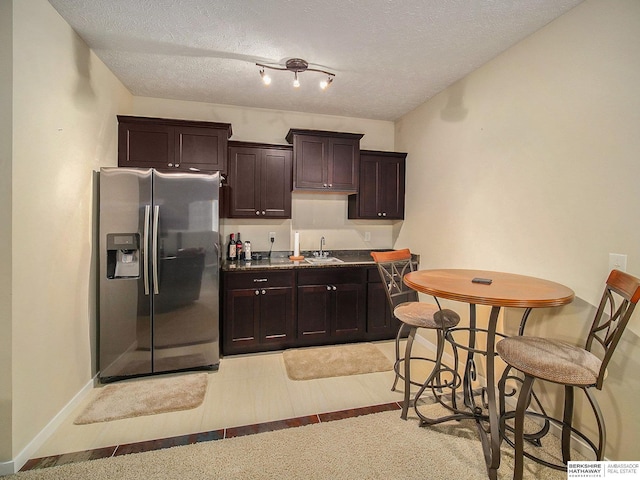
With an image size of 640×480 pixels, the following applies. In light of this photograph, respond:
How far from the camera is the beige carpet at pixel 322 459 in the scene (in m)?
1.60

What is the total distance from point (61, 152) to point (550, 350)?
10.4 ft

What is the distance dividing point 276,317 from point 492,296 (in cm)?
213

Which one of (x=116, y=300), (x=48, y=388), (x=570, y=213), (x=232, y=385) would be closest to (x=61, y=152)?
(x=116, y=300)

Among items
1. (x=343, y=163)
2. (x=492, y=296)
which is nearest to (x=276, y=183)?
(x=343, y=163)

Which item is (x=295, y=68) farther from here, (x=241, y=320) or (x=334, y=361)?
(x=334, y=361)

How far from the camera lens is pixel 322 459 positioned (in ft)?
5.61

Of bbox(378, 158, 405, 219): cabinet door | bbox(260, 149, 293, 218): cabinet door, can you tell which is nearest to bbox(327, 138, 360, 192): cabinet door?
bbox(378, 158, 405, 219): cabinet door

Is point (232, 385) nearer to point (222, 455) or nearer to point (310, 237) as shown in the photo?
point (222, 455)

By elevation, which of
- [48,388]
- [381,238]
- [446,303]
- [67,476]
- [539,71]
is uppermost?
[539,71]

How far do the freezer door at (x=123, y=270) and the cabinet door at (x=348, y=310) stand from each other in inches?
71.2

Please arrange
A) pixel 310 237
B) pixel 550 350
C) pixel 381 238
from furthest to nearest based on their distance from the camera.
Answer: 1. pixel 381 238
2. pixel 310 237
3. pixel 550 350

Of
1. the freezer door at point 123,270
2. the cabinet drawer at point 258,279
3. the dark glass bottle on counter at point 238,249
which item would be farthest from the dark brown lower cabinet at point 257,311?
the freezer door at point 123,270

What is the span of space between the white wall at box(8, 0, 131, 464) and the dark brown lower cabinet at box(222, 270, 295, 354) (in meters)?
1.11

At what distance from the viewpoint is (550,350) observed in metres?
1.57
